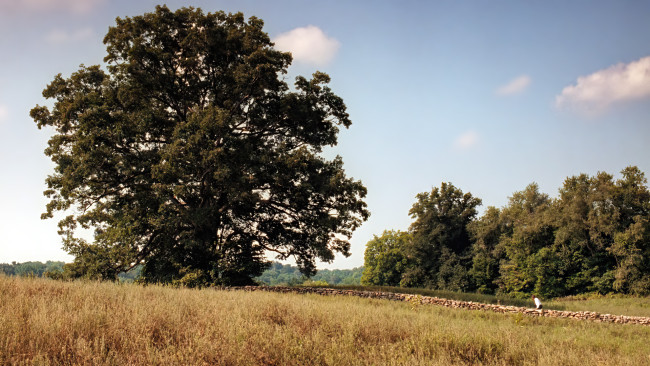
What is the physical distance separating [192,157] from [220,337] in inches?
543

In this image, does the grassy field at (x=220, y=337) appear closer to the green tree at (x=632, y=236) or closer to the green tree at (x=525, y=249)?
the green tree at (x=632, y=236)

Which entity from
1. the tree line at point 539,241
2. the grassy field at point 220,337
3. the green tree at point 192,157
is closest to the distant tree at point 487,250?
the tree line at point 539,241

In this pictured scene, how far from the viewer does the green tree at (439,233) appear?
2084 inches

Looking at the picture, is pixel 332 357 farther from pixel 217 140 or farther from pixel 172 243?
pixel 172 243

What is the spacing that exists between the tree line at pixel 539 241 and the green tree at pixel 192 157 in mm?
31164

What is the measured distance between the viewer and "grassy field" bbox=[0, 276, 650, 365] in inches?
225

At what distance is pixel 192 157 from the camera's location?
19.0 m

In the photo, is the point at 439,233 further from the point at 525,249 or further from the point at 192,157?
the point at 192,157

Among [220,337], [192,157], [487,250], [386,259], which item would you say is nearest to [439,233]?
[487,250]

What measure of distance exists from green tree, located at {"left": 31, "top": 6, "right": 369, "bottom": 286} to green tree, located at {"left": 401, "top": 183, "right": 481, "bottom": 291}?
1257 inches

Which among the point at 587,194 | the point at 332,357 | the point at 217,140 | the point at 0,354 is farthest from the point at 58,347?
the point at 587,194

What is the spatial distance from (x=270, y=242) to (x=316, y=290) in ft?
19.2

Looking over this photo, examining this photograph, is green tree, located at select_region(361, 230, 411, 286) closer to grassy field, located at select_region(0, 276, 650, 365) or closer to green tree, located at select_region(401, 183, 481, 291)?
green tree, located at select_region(401, 183, 481, 291)

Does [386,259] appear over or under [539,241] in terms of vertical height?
under
